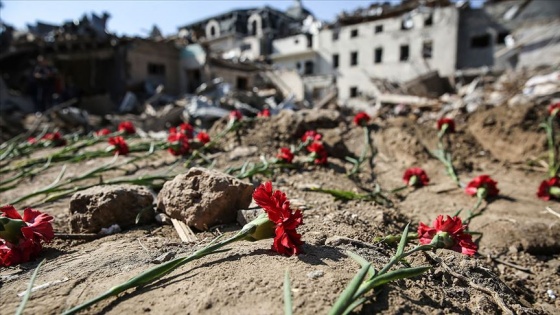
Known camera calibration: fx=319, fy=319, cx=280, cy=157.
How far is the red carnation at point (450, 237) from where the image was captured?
1511 millimetres

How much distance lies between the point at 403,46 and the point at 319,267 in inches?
963

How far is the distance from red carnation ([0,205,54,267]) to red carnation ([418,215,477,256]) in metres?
1.79

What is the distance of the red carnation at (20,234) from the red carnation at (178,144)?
79.8 inches

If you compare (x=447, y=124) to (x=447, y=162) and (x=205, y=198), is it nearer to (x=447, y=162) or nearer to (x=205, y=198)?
(x=447, y=162)

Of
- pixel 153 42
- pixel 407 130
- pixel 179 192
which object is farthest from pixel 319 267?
pixel 153 42

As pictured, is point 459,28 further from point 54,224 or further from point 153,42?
point 54,224

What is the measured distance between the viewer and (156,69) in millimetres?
15719

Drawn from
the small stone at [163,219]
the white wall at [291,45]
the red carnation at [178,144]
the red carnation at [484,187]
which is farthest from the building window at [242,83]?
the small stone at [163,219]

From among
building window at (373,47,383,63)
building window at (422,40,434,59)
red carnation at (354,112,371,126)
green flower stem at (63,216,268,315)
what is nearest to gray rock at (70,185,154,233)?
green flower stem at (63,216,268,315)

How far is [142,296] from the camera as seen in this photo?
1.10 m

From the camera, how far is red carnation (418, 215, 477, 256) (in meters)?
1.51

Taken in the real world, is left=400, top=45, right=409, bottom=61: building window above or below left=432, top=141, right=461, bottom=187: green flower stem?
above

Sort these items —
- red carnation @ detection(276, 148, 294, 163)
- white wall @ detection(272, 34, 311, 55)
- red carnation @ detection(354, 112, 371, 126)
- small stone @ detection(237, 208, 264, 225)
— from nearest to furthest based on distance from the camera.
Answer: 1. small stone @ detection(237, 208, 264, 225)
2. red carnation @ detection(276, 148, 294, 163)
3. red carnation @ detection(354, 112, 371, 126)
4. white wall @ detection(272, 34, 311, 55)

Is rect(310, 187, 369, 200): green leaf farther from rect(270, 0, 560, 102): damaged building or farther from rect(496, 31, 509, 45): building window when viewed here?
rect(496, 31, 509, 45): building window
